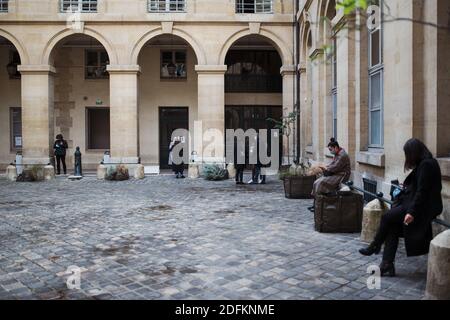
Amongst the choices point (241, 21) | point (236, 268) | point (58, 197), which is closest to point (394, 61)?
point (236, 268)

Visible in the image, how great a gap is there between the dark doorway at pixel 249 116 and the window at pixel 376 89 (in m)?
11.5

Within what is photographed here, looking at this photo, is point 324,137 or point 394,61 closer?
point 394,61

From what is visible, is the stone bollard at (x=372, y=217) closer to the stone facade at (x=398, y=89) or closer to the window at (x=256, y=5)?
the stone facade at (x=398, y=89)

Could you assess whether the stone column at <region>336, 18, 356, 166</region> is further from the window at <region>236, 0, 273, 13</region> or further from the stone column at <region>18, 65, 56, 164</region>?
the stone column at <region>18, 65, 56, 164</region>

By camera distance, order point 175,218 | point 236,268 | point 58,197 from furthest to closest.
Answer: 1. point 58,197
2. point 175,218
3. point 236,268

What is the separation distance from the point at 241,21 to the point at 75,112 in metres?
8.96

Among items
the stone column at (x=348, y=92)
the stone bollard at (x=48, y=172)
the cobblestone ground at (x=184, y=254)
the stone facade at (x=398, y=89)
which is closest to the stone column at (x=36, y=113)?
the stone bollard at (x=48, y=172)

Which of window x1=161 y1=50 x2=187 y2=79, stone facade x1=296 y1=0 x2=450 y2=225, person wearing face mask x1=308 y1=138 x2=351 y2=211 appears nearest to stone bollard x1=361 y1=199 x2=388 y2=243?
stone facade x1=296 y1=0 x2=450 y2=225

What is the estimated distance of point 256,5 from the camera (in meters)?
17.7

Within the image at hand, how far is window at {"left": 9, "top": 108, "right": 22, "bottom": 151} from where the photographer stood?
807 inches

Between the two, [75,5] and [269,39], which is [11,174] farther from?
[269,39]

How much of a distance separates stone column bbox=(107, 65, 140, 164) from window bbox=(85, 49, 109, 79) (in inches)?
153

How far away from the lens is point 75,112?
20.4 metres
